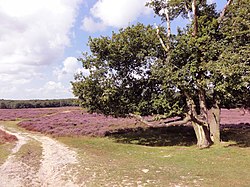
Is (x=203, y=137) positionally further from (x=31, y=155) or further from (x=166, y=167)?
(x=31, y=155)

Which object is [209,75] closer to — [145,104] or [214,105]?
[214,105]

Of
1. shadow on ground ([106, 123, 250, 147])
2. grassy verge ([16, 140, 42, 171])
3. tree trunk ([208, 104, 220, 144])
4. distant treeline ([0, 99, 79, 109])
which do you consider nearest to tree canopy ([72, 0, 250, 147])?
tree trunk ([208, 104, 220, 144])

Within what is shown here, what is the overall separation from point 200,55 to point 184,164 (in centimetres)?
945

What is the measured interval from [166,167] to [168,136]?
15.7 m

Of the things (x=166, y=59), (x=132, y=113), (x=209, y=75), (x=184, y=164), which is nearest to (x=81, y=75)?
(x=132, y=113)

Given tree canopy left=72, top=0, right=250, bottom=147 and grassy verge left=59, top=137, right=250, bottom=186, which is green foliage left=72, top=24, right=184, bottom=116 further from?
grassy verge left=59, top=137, right=250, bottom=186

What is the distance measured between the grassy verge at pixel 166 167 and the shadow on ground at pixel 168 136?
15.2 ft

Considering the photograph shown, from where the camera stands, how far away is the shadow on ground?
27.8 metres

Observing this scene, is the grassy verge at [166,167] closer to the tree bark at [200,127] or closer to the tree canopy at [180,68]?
the tree bark at [200,127]

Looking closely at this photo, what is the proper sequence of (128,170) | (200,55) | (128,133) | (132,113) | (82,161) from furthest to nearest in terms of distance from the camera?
(128,133) → (132,113) → (200,55) → (82,161) → (128,170)

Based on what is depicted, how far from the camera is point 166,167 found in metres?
17.0

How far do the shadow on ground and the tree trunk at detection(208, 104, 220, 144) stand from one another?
1.77 m

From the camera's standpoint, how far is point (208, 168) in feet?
53.9

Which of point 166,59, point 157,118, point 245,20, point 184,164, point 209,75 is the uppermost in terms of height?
point 245,20
